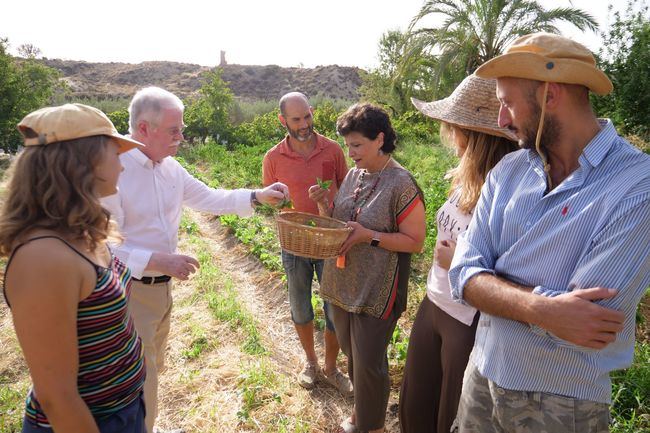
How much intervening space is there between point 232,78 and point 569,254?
5039cm

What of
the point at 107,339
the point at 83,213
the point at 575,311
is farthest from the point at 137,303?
the point at 575,311

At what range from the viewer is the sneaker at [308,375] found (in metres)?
3.75

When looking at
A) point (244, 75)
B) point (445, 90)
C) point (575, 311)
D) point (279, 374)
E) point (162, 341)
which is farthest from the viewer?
point (244, 75)

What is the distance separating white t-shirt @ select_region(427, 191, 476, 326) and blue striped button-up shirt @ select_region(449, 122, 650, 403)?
0.49m

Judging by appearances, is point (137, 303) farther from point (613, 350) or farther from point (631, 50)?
point (631, 50)

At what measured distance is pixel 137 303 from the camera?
108 inches

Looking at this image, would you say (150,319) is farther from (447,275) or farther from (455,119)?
(455,119)

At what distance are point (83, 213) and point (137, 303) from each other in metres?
1.38

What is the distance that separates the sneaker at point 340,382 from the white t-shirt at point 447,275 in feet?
4.96

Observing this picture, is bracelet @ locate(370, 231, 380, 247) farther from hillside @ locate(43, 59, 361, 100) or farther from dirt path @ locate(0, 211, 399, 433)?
hillside @ locate(43, 59, 361, 100)

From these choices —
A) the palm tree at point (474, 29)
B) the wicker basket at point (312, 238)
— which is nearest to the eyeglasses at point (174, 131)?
the wicker basket at point (312, 238)

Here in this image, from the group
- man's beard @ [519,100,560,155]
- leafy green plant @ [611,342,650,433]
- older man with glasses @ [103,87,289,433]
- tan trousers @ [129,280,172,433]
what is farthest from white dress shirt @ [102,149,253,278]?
leafy green plant @ [611,342,650,433]

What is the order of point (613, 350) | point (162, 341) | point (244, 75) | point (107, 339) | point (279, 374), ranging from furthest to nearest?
point (244, 75) → point (279, 374) → point (162, 341) → point (107, 339) → point (613, 350)

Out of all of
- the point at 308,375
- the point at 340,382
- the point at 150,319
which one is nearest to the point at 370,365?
the point at 340,382
